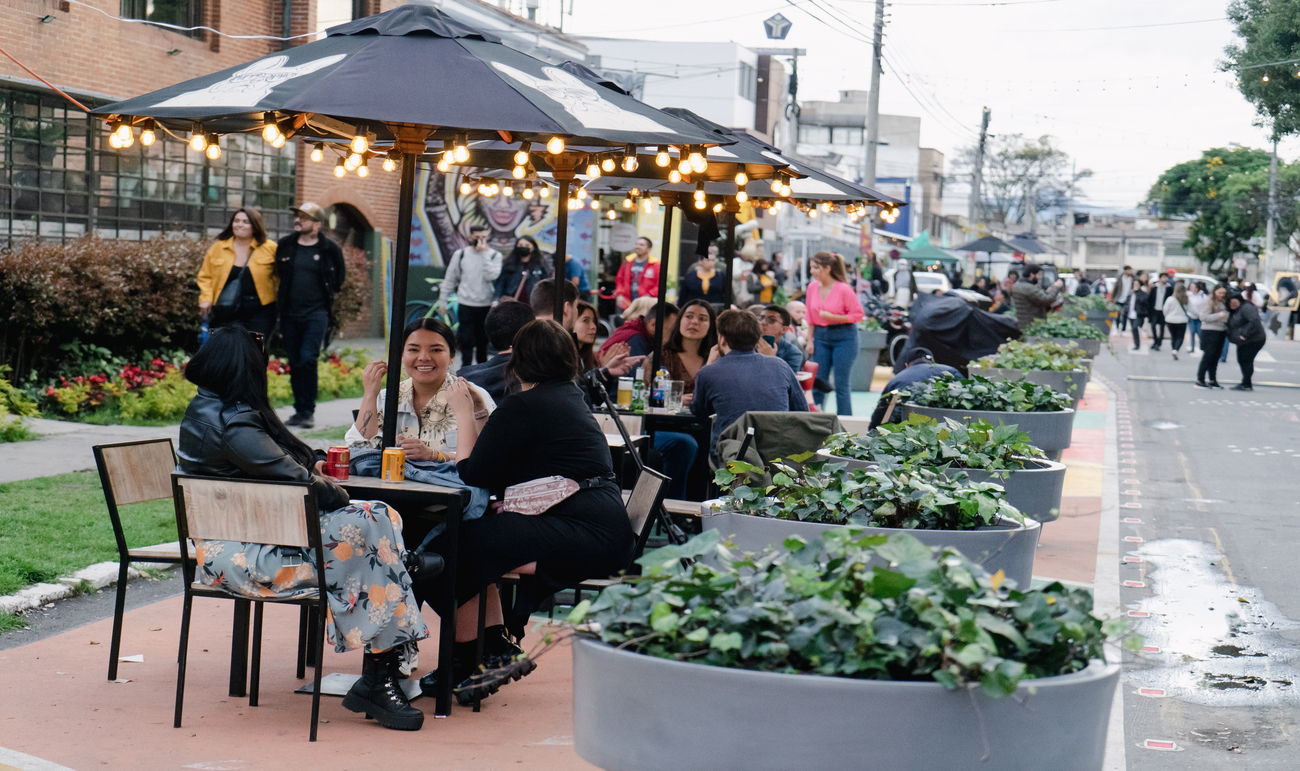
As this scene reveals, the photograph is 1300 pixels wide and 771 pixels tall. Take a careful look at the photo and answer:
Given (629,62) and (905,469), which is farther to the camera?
(629,62)

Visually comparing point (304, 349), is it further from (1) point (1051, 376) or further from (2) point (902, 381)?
(1) point (1051, 376)

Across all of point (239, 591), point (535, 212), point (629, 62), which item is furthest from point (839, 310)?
point (629, 62)

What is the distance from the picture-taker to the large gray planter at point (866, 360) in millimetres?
18859

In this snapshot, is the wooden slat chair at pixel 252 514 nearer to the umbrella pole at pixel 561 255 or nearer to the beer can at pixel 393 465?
the beer can at pixel 393 465

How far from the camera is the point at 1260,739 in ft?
16.8

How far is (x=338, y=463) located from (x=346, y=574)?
0.58m

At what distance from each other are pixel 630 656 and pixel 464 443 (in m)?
2.52

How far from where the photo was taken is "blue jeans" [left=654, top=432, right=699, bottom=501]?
8.38 m

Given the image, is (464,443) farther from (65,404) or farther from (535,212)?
(535,212)

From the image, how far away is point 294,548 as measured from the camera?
15.5 feet

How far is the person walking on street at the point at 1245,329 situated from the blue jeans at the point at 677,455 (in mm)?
16383

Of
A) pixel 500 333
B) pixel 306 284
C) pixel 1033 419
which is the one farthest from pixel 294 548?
pixel 306 284

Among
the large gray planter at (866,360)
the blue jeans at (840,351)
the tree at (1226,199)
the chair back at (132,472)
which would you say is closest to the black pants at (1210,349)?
the large gray planter at (866,360)

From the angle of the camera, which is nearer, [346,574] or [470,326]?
[346,574]
